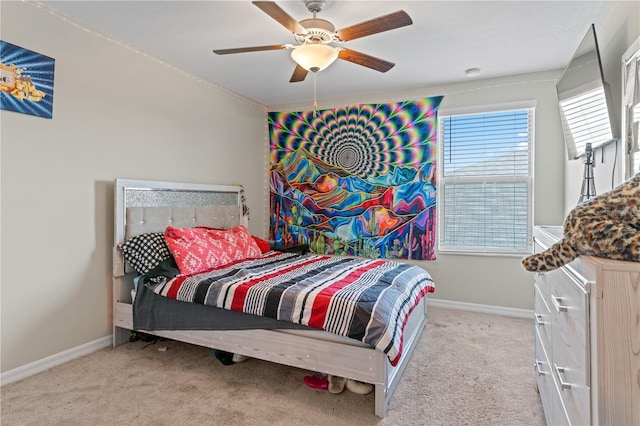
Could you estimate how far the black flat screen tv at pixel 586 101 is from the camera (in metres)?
1.96

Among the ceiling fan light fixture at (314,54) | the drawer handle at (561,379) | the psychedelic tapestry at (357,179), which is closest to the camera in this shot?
the drawer handle at (561,379)

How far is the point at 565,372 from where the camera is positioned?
1255mm

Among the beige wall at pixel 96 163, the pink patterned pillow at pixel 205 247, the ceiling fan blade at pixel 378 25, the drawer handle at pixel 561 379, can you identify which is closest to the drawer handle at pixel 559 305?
the drawer handle at pixel 561 379

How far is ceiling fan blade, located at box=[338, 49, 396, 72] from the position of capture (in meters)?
2.36

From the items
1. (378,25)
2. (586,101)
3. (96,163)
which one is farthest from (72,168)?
(586,101)

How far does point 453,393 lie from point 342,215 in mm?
2540

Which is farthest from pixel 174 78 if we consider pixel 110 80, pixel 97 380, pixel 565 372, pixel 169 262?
pixel 565 372

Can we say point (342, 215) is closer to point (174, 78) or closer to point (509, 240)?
point (509, 240)

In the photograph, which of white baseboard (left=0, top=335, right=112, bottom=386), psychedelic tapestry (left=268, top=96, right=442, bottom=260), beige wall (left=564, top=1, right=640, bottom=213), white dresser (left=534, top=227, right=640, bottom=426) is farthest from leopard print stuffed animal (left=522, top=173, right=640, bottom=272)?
white baseboard (left=0, top=335, right=112, bottom=386)

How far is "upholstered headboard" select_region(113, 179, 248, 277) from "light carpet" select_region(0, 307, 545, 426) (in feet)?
2.69

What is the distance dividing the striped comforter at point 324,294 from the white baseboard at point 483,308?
112cm

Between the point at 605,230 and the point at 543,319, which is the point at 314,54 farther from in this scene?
the point at 543,319

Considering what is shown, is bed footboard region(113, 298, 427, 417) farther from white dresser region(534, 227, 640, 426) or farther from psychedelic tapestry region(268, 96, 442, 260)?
psychedelic tapestry region(268, 96, 442, 260)

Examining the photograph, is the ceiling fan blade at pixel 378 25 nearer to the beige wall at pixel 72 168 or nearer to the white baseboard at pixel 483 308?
the beige wall at pixel 72 168
